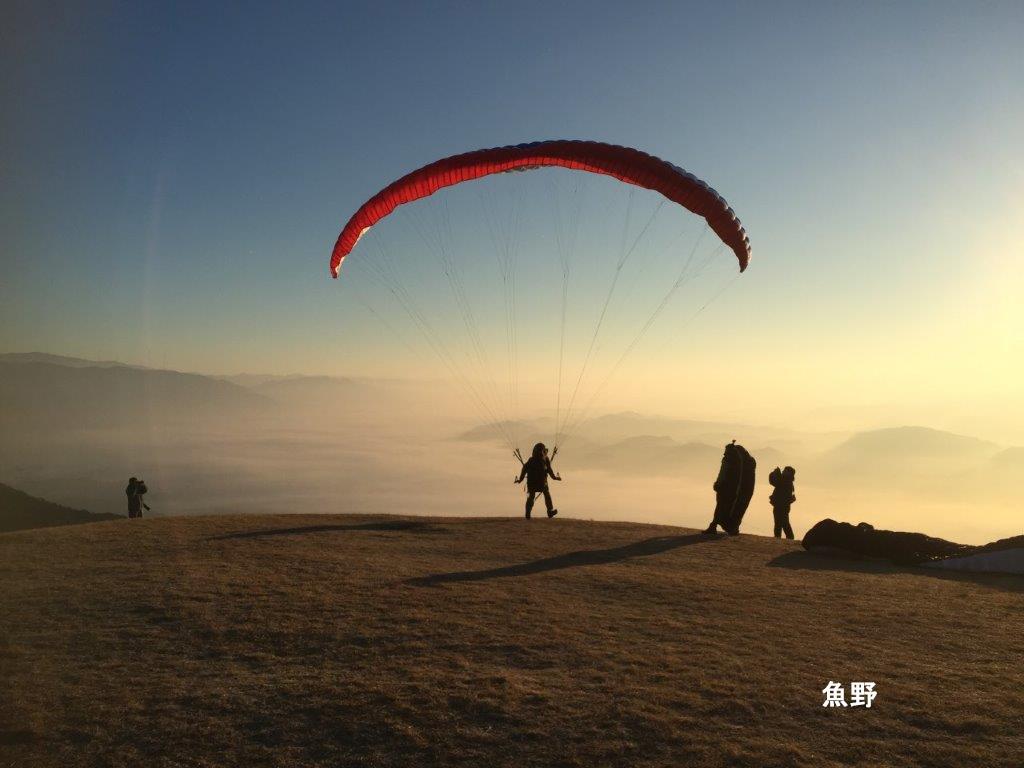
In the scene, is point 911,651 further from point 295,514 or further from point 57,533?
point 57,533

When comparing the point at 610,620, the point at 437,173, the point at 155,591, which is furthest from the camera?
the point at 437,173

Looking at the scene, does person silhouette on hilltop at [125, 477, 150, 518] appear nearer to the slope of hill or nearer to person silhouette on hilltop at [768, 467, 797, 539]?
person silhouette on hilltop at [768, 467, 797, 539]

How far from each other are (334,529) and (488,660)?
9434 mm

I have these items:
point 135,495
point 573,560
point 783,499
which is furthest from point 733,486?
point 135,495

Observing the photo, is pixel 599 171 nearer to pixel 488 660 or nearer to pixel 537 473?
pixel 537 473

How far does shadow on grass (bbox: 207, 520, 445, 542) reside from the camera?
15109 mm

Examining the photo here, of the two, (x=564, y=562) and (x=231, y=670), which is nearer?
(x=231, y=670)

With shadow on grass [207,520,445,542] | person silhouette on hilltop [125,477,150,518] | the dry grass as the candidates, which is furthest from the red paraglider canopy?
person silhouette on hilltop [125,477,150,518]

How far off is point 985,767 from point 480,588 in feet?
22.6

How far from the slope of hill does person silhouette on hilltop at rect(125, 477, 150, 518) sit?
74.6 feet

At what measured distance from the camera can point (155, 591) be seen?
400 inches

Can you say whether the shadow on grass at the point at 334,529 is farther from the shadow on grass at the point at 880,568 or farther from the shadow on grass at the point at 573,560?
the shadow on grass at the point at 880,568

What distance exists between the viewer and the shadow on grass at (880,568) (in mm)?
12461

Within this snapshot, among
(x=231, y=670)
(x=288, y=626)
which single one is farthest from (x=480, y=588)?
(x=231, y=670)
